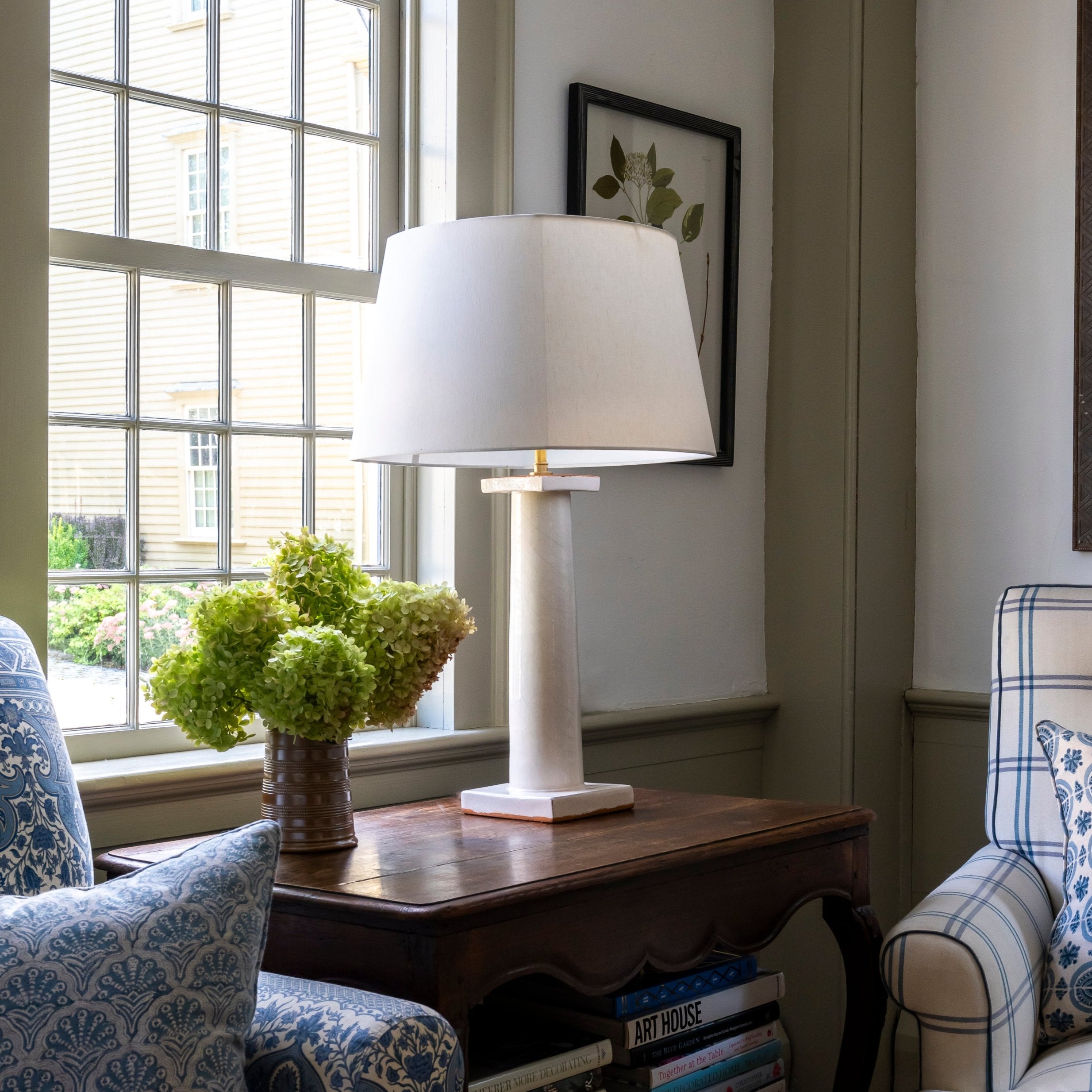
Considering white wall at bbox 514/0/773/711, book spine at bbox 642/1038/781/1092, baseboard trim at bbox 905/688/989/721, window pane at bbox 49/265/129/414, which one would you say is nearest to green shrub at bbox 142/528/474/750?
window pane at bbox 49/265/129/414

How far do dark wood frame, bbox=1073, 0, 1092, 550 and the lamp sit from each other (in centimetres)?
111

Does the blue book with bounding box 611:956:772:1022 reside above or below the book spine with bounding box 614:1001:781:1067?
above

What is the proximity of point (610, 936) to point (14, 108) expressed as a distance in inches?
50.6

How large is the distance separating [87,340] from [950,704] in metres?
1.79

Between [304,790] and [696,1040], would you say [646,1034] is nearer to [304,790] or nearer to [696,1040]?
[696,1040]

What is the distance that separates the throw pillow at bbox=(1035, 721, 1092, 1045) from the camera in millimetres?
1678

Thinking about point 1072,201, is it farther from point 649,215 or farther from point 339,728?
point 339,728

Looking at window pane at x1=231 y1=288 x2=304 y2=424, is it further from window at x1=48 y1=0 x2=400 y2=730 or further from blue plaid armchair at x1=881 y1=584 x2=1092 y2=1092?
blue plaid armchair at x1=881 y1=584 x2=1092 y2=1092

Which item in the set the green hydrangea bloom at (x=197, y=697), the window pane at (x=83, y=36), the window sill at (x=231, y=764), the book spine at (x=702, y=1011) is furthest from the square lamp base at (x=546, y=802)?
the window pane at (x=83, y=36)

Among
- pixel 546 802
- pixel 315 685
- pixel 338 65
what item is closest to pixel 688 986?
pixel 546 802

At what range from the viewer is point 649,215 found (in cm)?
248

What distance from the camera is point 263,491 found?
2.07 meters

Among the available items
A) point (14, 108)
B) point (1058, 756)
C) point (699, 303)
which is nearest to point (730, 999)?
point (1058, 756)

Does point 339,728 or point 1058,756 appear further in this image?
point 1058,756
